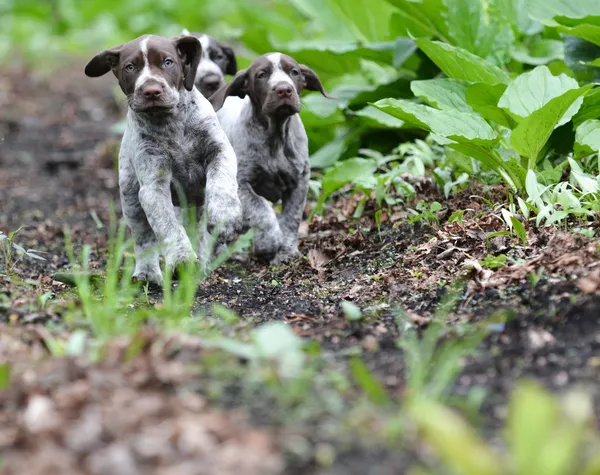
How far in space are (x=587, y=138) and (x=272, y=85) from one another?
188 cm

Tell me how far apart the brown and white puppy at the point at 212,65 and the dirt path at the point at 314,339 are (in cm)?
122

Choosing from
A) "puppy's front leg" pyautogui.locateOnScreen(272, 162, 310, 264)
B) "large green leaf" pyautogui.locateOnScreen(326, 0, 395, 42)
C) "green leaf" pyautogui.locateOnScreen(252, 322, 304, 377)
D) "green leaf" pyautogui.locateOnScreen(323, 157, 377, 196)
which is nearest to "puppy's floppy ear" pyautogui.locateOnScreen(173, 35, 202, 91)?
"puppy's front leg" pyautogui.locateOnScreen(272, 162, 310, 264)

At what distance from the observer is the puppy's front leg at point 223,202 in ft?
16.2

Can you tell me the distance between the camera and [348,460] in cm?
261

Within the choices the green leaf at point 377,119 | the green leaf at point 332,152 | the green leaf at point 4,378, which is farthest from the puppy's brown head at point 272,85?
the green leaf at point 4,378

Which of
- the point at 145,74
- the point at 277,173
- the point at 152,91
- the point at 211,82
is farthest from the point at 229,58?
the point at 152,91

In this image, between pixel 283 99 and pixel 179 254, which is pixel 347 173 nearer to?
pixel 283 99

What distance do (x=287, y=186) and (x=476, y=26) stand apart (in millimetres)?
1863

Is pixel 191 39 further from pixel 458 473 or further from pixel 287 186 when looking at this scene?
pixel 458 473

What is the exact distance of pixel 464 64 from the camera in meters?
5.86

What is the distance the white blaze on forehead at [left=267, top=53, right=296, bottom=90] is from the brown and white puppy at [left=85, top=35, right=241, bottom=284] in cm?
44

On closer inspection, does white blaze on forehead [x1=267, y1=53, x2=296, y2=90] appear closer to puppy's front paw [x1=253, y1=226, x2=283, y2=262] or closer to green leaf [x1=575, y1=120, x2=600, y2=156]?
puppy's front paw [x1=253, y1=226, x2=283, y2=262]

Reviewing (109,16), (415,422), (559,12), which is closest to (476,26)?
(559,12)

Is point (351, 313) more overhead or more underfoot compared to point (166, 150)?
more underfoot
